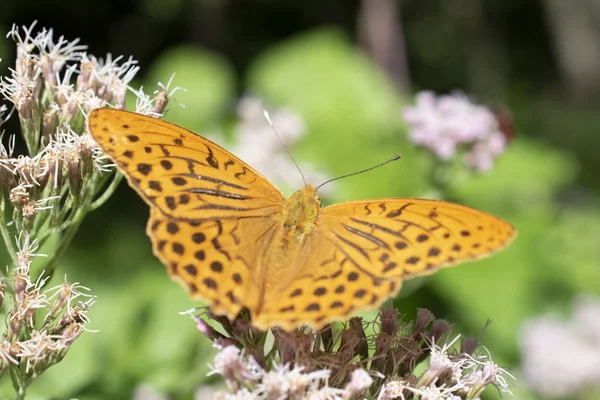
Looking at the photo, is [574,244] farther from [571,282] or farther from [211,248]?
[211,248]

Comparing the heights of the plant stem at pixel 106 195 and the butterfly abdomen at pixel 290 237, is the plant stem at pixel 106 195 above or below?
above

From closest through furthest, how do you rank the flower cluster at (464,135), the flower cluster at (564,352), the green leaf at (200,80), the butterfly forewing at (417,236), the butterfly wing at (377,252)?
the butterfly wing at (377,252), the butterfly forewing at (417,236), the flower cluster at (464,135), the flower cluster at (564,352), the green leaf at (200,80)

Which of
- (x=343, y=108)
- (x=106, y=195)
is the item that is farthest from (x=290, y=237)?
(x=343, y=108)

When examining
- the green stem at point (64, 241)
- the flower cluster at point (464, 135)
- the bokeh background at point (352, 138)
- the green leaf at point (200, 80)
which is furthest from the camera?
the green leaf at point (200, 80)

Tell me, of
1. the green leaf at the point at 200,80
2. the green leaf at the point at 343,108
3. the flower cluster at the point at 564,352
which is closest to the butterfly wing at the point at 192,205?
the green leaf at the point at 343,108

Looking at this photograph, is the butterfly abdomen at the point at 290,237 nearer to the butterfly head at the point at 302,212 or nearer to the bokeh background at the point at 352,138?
the butterfly head at the point at 302,212

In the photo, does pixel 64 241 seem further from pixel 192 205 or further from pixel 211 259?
pixel 211 259

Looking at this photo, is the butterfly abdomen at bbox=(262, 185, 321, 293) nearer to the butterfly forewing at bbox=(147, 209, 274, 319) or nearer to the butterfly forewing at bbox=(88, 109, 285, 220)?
the butterfly forewing at bbox=(147, 209, 274, 319)
